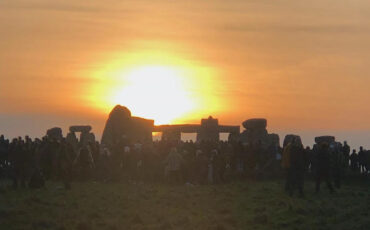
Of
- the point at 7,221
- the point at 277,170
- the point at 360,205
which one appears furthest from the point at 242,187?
the point at 7,221

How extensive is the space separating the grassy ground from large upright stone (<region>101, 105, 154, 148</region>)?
30.1 meters

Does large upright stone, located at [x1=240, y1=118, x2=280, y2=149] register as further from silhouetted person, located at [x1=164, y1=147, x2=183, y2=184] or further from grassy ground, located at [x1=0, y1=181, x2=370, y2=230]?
grassy ground, located at [x1=0, y1=181, x2=370, y2=230]

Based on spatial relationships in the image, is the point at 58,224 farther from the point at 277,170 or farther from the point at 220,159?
the point at 277,170

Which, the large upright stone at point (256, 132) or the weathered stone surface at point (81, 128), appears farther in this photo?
the weathered stone surface at point (81, 128)

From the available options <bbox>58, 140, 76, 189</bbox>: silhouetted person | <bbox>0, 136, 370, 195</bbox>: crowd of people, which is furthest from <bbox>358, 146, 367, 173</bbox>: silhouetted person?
<bbox>58, 140, 76, 189</bbox>: silhouetted person

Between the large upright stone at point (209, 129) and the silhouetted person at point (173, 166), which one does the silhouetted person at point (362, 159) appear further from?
the large upright stone at point (209, 129)

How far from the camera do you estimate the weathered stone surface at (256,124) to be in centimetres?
6275

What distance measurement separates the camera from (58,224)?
22.1 metres

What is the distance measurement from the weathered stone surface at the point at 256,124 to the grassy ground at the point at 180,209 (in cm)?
2725

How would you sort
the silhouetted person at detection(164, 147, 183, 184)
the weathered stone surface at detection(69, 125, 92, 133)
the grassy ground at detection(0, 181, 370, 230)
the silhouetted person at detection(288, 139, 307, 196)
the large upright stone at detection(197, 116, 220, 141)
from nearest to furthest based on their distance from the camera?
the grassy ground at detection(0, 181, 370, 230) → the silhouetted person at detection(288, 139, 307, 196) → the silhouetted person at detection(164, 147, 183, 184) → the weathered stone surface at detection(69, 125, 92, 133) → the large upright stone at detection(197, 116, 220, 141)

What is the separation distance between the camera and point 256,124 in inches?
2479

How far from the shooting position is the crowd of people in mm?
Result: 32875

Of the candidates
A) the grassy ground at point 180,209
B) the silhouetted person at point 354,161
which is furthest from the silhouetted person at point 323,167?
the silhouetted person at point 354,161

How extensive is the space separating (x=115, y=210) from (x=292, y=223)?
5.56m
